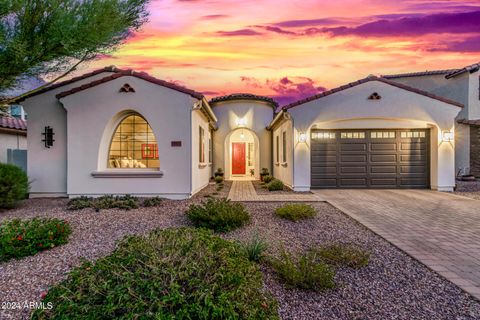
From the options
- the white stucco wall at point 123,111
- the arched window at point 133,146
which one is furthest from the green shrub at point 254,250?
the arched window at point 133,146

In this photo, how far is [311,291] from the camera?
10.5 ft

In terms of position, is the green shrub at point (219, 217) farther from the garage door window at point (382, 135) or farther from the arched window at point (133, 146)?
the garage door window at point (382, 135)

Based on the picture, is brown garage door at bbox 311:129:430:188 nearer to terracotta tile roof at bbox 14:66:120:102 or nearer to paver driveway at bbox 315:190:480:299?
paver driveway at bbox 315:190:480:299

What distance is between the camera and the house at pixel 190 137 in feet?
28.7

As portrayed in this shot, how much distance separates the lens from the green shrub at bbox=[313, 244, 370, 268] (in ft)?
12.6

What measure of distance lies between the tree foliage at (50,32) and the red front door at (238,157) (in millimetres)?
12945

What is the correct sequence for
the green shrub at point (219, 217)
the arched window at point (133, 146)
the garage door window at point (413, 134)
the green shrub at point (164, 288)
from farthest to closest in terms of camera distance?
the garage door window at point (413, 134)
the arched window at point (133, 146)
the green shrub at point (219, 217)
the green shrub at point (164, 288)

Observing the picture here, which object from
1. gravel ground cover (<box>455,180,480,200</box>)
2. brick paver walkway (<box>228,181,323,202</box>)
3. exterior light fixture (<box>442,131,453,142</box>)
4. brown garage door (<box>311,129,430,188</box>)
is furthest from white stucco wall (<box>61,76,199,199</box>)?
gravel ground cover (<box>455,180,480,200</box>)

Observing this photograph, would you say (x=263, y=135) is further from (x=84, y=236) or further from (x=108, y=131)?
(x=84, y=236)

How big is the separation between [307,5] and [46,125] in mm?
9470

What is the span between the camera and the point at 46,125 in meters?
9.17

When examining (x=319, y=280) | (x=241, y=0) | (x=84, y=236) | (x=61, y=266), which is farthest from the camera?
(x=241, y=0)

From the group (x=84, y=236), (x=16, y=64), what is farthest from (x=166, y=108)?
(x=84, y=236)

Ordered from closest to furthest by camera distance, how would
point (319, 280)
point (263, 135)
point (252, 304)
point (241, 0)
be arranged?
point (252, 304), point (319, 280), point (241, 0), point (263, 135)
